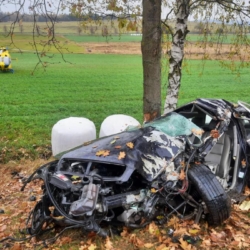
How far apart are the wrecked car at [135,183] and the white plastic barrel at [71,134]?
2.88 meters

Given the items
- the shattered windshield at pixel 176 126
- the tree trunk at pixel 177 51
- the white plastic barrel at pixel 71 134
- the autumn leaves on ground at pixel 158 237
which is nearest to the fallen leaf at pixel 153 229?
the autumn leaves on ground at pixel 158 237

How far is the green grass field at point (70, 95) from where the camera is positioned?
10.8 metres

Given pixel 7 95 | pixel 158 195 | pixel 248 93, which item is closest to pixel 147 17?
pixel 158 195

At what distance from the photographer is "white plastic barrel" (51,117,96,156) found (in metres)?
8.03

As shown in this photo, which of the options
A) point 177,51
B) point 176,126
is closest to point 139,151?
point 176,126

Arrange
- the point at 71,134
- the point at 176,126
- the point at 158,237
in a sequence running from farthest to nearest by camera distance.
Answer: the point at 71,134 → the point at 176,126 → the point at 158,237

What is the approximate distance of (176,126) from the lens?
205 inches

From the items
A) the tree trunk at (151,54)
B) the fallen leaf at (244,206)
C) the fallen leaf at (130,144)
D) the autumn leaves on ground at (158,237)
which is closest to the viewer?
the autumn leaves on ground at (158,237)

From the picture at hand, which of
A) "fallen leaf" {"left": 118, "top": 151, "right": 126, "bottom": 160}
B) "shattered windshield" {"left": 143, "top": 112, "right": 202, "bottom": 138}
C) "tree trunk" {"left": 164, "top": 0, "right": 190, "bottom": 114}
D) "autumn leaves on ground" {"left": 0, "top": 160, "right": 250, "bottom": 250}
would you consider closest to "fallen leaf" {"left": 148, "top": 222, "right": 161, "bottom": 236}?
"autumn leaves on ground" {"left": 0, "top": 160, "right": 250, "bottom": 250}

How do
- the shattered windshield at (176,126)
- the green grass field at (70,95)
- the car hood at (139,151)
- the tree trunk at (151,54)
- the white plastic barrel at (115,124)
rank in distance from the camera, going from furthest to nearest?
the green grass field at (70,95)
the white plastic barrel at (115,124)
the tree trunk at (151,54)
the shattered windshield at (176,126)
the car hood at (139,151)

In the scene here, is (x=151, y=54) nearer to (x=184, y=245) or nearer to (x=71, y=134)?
(x=71, y=134)

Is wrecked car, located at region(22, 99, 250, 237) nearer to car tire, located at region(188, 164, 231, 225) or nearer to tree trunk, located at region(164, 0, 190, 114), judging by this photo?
car tire, located at region(188, 164, 231, 225)

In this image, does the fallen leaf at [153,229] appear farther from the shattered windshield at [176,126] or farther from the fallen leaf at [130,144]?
the shattered windshield at [176,126]

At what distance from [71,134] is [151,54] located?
249cm
